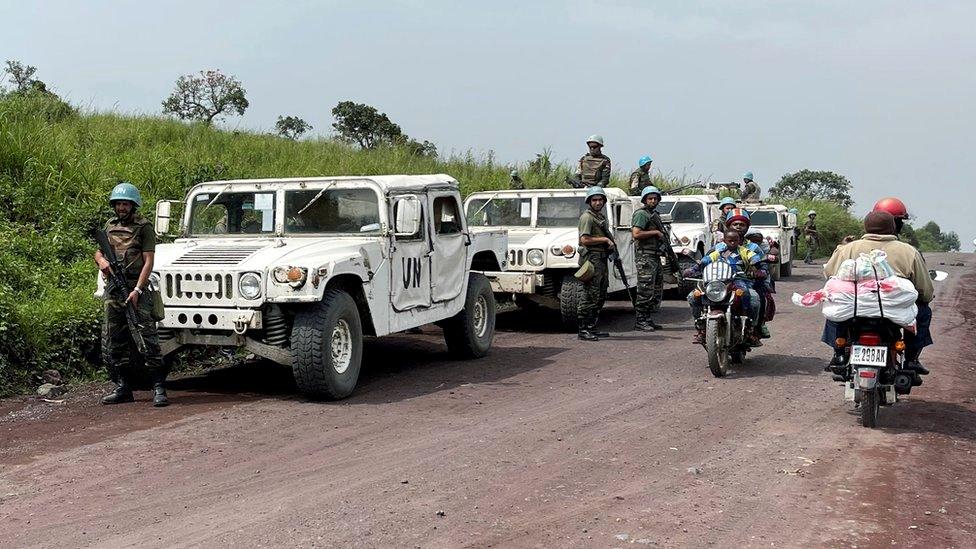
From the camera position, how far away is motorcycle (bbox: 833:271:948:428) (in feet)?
23.1

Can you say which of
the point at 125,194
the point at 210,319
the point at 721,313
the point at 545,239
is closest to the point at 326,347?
the point at 210,319

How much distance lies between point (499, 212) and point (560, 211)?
0.89m

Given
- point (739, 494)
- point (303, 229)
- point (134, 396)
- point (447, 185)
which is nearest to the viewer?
point (739, 494)

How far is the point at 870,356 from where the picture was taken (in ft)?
23.1

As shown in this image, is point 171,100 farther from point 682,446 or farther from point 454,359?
point 682,446

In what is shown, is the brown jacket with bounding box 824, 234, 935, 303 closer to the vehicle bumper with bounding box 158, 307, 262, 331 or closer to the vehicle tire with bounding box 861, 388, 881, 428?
the vehicle tire with bounding box 861, 388, 881, 428

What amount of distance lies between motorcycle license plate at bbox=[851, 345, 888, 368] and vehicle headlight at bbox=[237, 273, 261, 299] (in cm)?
449

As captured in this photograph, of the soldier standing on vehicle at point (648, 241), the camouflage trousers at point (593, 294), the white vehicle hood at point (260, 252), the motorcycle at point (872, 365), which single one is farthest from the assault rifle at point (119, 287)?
the soldier standing on vehicle at point (648, 241)

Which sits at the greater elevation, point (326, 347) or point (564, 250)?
point (564, 250)

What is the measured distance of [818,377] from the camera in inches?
380

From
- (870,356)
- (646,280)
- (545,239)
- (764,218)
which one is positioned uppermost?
(764,218)

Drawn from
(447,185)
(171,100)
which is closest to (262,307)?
(447,185)

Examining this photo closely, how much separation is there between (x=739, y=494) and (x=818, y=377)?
443 centimetres

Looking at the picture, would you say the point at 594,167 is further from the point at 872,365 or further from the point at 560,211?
the point at 872,365
